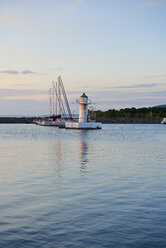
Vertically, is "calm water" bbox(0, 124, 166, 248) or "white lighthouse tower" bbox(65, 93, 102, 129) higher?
"white lighthouse tower" bbox(65, 93, 102, 129)

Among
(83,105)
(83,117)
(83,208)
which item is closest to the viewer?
(83,208)

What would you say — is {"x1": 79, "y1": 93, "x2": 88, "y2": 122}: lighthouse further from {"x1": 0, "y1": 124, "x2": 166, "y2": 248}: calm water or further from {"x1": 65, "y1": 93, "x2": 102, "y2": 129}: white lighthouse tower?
{"x1": 0, "y1": 124, "x2": 166, "y2": 248}: calm water

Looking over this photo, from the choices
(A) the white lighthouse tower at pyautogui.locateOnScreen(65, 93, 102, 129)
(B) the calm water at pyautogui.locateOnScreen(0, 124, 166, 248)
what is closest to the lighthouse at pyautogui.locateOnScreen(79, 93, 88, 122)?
(A) the white lighthouse tower at pyautogui.locateOnScreen(65, 93, 102, 129)

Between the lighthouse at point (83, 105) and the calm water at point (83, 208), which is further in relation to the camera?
the lighthouse at point (83, 105)

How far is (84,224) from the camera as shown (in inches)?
552

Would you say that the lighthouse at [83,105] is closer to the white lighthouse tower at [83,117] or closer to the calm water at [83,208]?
the white lighthouse tower at [83,117]

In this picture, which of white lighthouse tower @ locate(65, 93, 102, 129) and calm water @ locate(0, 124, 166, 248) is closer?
calm water @ locate(0, 124, 166, 248)

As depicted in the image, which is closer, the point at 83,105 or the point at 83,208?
the point at 83,208

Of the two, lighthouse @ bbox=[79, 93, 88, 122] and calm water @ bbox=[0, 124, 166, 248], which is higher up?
lighthouse @ bbox=[79, 93, 88, 122]

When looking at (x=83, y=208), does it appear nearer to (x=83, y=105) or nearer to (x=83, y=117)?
(x=83, y=105)

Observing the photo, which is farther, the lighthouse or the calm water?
the lighthouse

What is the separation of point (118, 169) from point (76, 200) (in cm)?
1245

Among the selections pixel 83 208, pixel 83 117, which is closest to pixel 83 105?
pixel 83 117

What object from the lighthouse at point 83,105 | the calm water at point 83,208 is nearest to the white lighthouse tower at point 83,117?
the lighthouse at point 83,105
